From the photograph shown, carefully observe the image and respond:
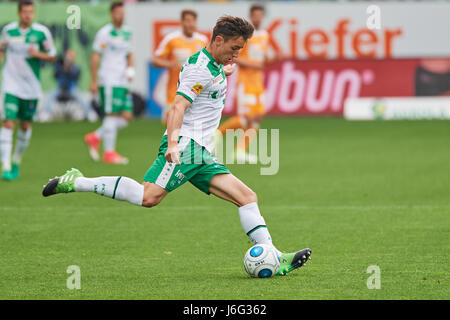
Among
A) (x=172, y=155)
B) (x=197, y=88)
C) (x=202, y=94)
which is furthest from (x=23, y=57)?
(x=172, y=155)

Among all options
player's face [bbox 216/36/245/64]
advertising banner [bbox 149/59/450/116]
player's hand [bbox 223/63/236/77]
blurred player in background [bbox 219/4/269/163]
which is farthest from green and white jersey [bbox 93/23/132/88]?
advertising banner [bbox 149/59/450/116]

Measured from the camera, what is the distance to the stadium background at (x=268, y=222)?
21.2ft

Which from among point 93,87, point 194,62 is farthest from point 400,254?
point 93,87

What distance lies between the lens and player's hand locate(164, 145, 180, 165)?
6406mm

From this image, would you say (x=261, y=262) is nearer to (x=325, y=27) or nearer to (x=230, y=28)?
(x=230, y=28)

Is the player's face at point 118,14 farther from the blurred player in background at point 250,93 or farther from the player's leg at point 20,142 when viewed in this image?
the player's leg at point 20,142

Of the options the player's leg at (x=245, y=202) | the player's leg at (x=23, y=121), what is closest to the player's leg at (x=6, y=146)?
the player's leg at (x=23, y=121)

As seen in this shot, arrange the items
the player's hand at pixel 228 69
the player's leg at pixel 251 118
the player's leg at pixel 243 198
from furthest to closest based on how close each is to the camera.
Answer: the player's leg at pixel 251 118
the player's hand at pixel 228 69
the player's leg at pixel 243 198

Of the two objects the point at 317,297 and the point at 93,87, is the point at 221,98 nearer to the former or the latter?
the point at 317,297

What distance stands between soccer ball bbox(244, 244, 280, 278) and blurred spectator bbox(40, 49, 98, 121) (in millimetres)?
19369

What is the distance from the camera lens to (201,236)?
28.7 ft

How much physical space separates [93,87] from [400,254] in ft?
29.8

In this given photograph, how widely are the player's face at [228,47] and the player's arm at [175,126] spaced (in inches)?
16.1

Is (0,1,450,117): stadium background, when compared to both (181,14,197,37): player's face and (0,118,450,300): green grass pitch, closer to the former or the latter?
(0,118,450,300): green grass pitch
